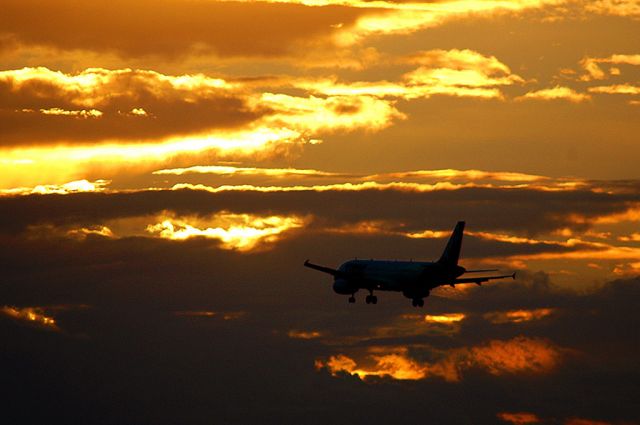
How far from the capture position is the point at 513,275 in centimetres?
19375
